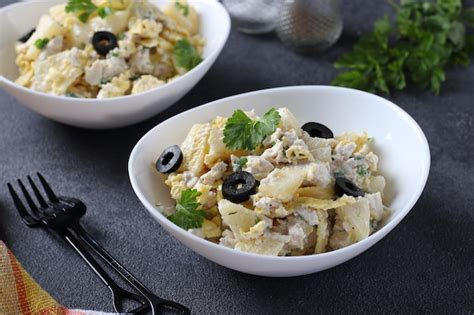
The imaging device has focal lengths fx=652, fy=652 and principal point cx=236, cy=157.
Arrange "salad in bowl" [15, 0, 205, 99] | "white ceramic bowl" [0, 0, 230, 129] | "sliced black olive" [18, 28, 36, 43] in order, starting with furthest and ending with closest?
"sliced black olive" [18, 28, 36, 43] < "salad in bowl" [15, 0, 205, 99] < "white ceramic bowl" [0, 0, 230, 129]

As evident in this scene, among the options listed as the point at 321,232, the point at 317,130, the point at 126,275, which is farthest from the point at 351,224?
the point at 126,275

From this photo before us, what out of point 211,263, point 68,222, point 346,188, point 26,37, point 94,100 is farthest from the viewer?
point 26,37

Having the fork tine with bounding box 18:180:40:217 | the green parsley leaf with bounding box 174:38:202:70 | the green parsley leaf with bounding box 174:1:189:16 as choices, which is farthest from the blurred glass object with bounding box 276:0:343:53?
the fork tine with bounding box 18:180:40:217

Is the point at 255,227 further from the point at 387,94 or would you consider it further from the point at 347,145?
the point at 387,94

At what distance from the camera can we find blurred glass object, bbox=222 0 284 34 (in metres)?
3.55

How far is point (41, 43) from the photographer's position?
2.91 metres

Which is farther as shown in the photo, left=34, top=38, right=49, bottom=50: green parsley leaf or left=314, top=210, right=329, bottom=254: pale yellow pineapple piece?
left=34, top=38, right=49, bottom=50: green parsley leaf

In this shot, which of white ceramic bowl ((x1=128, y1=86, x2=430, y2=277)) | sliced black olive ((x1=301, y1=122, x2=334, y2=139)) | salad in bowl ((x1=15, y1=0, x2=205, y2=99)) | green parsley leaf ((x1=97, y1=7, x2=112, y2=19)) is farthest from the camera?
green parsley leaf ((x1=97, y1=7, x2=112, y2=19))

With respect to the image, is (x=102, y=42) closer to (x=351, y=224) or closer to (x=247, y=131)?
(x=247, y=131)

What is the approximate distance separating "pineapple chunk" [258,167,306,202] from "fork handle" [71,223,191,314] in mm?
437

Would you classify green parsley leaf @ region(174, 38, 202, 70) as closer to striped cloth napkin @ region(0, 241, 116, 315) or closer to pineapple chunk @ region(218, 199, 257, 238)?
pineapple chunk @ region(218, 199, 257, 238)

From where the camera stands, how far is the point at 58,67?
9.23 ft

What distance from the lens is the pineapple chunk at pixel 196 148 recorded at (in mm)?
2232

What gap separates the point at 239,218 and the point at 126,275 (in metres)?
0.43
